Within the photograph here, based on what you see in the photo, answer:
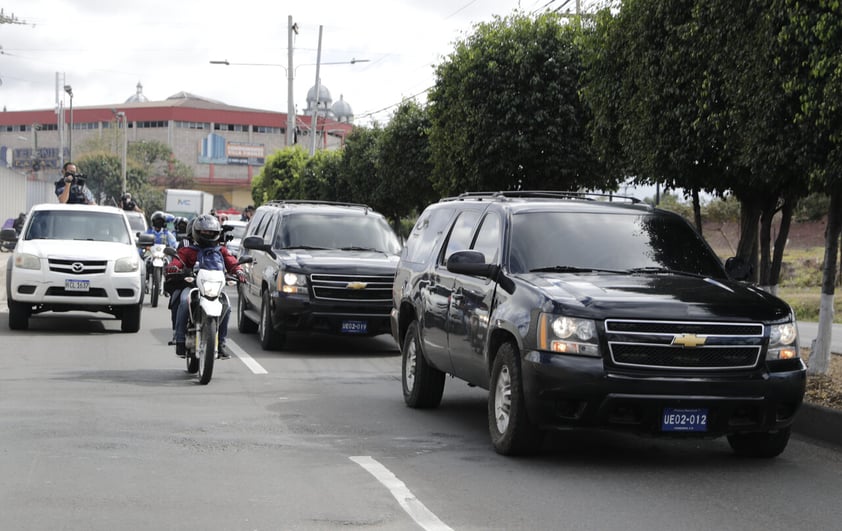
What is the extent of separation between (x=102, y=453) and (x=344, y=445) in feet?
5.67

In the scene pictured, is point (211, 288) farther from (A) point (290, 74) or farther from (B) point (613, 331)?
(A) point (290, 74)

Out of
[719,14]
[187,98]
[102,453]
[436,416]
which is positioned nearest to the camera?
[102,453]

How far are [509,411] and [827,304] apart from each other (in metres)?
4.89

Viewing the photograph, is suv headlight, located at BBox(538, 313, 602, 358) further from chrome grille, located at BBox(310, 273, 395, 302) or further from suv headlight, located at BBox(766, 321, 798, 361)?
chrome grille, located at BBox(310, 273, 395, 302)

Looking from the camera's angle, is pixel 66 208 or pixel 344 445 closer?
pixel 344 445

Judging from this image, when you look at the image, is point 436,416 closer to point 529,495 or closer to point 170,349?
point 529,495

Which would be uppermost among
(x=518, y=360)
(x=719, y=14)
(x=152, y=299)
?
(x=719, y=14)

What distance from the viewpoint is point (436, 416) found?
10.8m

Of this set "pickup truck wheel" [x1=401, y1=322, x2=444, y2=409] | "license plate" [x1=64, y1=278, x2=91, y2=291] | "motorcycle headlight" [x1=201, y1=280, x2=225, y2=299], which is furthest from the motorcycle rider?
"license plate" [x1=64, y1=278, x2=91, y2=291]

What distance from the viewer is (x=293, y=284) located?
15.9 meters

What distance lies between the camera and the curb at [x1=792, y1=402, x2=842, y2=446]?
32.3ft

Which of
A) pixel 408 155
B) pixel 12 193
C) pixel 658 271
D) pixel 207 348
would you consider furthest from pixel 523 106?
pixel 12 193

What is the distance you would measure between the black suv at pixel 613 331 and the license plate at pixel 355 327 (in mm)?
5709

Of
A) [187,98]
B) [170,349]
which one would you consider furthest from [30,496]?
[187,98]
